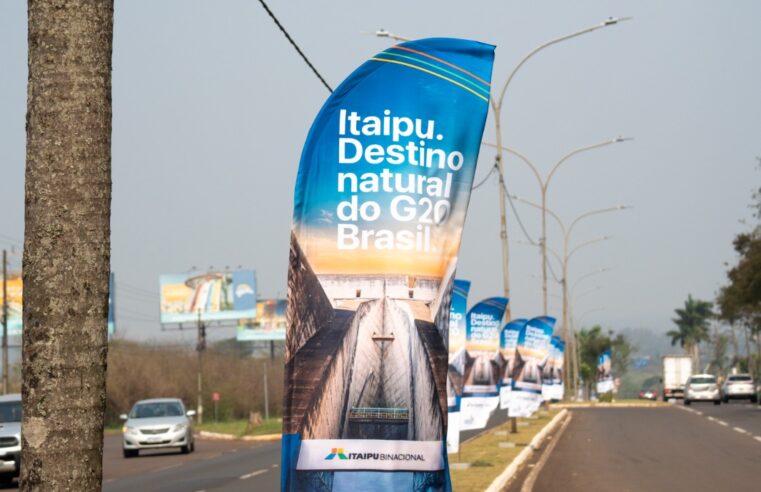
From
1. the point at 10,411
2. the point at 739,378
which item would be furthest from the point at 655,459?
the point at 739,378

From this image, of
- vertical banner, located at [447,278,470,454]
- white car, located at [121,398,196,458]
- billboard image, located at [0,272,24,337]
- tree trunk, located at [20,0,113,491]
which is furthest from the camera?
billboard image, located at [0,272,24,337]

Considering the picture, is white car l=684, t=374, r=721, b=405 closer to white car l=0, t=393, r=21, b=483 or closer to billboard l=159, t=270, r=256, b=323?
billboard l=159, t=270, r=256, b=323

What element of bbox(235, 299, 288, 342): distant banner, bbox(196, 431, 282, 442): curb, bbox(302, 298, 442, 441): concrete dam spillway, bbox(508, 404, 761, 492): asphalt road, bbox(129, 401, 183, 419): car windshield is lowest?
bbox(196, 431, 282, 442): curb

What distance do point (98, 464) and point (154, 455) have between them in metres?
34.1

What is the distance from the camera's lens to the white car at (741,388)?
71312 mm

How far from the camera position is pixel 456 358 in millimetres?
20969

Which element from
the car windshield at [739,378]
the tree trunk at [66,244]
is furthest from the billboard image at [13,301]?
the tree trunk at [66,244]

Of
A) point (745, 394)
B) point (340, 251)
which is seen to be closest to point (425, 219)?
point (340, 251)

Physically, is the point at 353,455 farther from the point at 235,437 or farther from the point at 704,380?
the point at 704,380

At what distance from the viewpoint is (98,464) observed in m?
5.98

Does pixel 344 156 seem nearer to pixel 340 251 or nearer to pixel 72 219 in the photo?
pixel 340 251

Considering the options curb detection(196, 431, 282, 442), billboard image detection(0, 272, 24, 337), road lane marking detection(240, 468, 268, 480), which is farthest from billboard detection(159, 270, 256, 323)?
road lane marking detection(240, 468, 268, 480)

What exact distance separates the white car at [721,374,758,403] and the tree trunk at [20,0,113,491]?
68.6 meters

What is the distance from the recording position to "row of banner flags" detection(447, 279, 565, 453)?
67.7 feet
